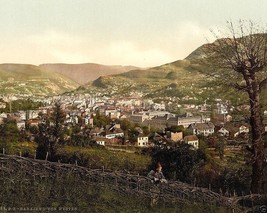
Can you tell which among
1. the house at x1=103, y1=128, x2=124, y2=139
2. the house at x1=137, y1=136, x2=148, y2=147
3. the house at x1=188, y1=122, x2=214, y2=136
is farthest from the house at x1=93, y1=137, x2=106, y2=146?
the house at x1=188, y1=122, x2=214, y2=136

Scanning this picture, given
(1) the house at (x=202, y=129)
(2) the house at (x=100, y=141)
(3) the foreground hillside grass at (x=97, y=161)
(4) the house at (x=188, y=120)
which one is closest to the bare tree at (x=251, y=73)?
(3) the foreground hillside grass at (x=97, y=161)

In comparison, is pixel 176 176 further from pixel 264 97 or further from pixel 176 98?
pixel 176 98

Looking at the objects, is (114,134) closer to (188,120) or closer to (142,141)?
(142,141)

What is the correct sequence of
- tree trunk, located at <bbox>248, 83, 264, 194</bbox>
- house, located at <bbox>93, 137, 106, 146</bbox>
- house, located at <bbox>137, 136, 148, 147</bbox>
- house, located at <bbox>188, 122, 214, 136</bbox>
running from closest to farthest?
tree trunk, located at <bbox>248, 83, 264, 194</bbox> < house, located at <bbox>93, 137, 106, 146</bbox> < house, located at <bbox>137, 136, 148, 147</bbox> < house, located at <bbox>188, 122, 214, 136</bbox>

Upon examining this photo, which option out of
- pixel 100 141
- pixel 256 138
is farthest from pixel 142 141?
pixel 256 138

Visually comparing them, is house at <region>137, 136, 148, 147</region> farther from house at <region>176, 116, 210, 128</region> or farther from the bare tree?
the bare tree

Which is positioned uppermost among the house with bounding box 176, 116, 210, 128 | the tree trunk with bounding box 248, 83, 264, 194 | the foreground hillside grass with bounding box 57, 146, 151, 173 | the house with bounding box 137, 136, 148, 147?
the tree trunk with bounding box 248, 83, 264, 194

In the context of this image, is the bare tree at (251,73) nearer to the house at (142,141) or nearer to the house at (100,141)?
the house at (100,141)

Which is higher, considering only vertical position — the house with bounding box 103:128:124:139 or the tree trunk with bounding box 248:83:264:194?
the tree trunk with bounding box 248:83:264:194

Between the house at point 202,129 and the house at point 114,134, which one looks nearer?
the house at point 114,134
